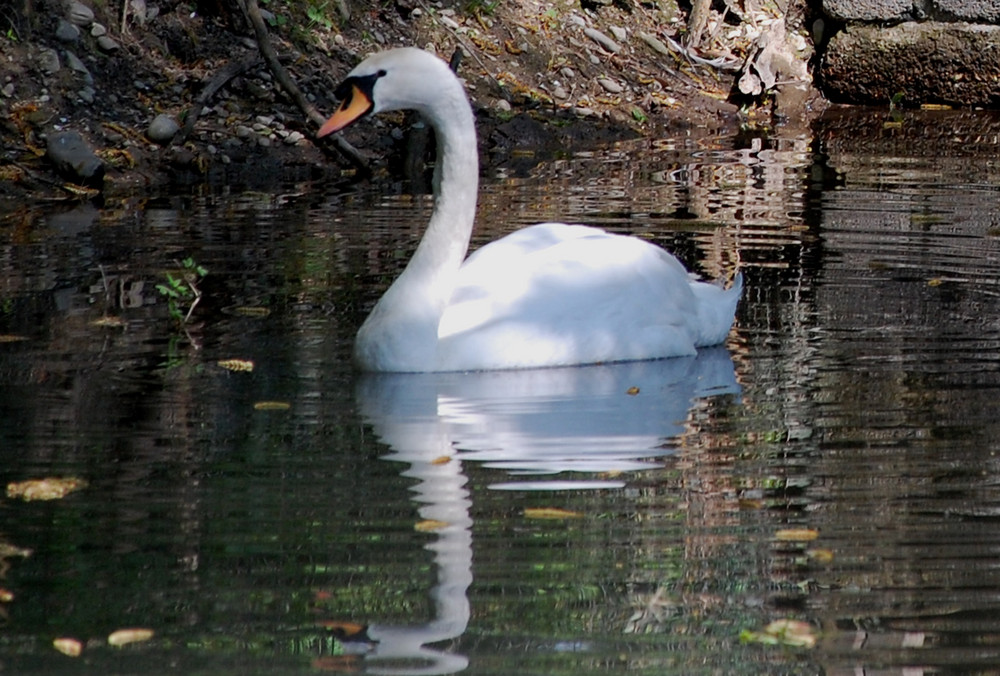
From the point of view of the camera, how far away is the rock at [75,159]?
10.9 m

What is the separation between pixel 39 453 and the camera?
5168mm

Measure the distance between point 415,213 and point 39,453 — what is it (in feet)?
16.0

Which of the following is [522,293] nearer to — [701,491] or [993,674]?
[701,491]

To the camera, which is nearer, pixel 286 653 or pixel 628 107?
pixel 286 653

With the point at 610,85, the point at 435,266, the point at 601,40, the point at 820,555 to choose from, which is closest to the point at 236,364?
the point at 435,266

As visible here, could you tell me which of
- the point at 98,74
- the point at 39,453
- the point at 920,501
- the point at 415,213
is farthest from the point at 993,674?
the point at 98,74

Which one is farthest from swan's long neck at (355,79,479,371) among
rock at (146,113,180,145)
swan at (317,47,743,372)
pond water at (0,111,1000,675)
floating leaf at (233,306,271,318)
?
rock at (146,113,180,145)

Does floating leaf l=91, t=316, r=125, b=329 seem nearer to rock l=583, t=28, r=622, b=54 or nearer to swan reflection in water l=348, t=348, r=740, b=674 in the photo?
swan reflection in water l=348, t=348, r=740, b=674

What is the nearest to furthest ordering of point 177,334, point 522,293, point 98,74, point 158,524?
point 158,524 → point 522,293 → point 177,334 → point 98,74

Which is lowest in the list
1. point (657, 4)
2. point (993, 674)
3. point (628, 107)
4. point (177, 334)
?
point (993, 674)

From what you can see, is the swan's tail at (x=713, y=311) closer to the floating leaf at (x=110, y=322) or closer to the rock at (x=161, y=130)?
the floating leaf at (x=110, y=322)

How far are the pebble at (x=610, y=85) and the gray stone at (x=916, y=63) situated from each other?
2.56 metres

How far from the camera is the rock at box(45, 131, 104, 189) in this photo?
10883 millimetres

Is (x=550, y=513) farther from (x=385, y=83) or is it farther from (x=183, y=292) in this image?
(x=183, y=292)
